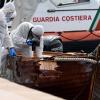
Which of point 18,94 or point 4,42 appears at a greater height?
point 18,94

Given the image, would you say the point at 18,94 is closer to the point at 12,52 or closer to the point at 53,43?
the point at 12,52

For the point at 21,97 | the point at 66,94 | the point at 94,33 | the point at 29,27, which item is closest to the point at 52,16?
the point at 94,33

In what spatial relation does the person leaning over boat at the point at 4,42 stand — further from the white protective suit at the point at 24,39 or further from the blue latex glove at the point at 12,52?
the white protective suit at the point at 24,39

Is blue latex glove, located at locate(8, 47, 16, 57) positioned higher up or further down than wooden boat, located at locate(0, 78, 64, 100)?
further down

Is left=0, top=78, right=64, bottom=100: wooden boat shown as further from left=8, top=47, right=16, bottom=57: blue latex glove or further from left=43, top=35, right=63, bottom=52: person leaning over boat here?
left=43, top=35, right=63, bottom=52: person leaning over boat

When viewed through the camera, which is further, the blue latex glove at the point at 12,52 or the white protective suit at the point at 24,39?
the white protective suit at the point at 24,39

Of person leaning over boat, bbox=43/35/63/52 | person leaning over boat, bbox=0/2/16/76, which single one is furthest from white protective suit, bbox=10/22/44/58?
A: person leaning over boat, bbox=43/35/63/52

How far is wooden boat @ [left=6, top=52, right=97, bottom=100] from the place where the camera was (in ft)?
23.0

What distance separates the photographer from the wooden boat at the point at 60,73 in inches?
276

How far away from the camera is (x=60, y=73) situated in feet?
23.2

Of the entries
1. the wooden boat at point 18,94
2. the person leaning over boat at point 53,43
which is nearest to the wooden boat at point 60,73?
the person leaning over boat at point 53,43

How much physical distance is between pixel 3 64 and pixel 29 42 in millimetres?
594

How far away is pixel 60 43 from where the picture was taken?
1045 cm

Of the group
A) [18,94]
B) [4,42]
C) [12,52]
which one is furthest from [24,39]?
[18,94]
